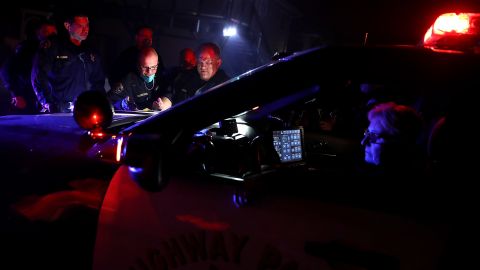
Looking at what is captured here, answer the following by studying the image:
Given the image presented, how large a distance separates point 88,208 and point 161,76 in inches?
162

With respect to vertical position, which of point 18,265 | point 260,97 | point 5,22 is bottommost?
point 18,265

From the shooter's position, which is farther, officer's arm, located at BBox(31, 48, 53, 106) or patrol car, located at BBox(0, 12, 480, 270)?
officer's arm, located at BBox(31, 48, 53, 106)

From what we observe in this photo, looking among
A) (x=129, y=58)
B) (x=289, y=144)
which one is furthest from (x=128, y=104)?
(x=289, y=144)

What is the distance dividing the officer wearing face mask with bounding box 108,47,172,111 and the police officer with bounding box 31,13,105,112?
26.6 inches

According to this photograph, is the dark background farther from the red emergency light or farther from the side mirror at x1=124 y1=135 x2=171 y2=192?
the side mirror at x1=124 y1=135 x2=171 y2=192

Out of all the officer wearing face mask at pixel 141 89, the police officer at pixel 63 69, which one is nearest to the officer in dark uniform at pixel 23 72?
the police officer at pixel 63 69

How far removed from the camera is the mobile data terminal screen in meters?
2.64

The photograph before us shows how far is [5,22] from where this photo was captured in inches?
369

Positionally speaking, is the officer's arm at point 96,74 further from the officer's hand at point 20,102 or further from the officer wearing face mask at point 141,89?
the officer's hand at point 20,102

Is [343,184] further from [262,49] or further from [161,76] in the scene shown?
[262,49]

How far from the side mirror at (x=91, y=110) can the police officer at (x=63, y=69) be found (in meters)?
3.58

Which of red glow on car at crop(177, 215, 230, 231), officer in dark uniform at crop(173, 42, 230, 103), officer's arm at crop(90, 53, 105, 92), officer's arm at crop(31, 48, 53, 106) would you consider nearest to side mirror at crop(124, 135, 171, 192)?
red glow on car at crop(177, 215, 230, 231)

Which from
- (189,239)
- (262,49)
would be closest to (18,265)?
(189,239)

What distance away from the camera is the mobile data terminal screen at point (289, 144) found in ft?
8.66
